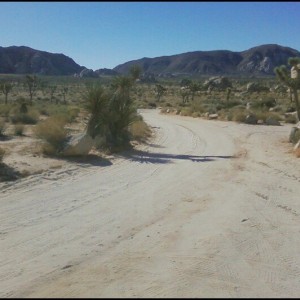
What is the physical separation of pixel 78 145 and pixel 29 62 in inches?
6176

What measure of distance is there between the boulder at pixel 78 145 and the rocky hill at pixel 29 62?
464 ft

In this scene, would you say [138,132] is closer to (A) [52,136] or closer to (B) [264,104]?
(A) [52,136]

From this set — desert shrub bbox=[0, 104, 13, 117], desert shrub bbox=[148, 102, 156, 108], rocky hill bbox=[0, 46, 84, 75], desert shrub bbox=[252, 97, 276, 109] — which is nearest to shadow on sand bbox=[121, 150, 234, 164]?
desert shrub bbox=[0, 104, 13, 117]

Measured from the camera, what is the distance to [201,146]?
20.1m

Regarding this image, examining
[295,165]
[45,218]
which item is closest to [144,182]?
[45,218]

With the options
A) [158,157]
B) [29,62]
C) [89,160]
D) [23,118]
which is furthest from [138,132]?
[29,62]

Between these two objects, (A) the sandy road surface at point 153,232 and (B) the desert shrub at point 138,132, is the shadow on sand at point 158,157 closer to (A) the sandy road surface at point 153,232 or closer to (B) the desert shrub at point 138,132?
(A) the sandy road surface at point 153,232

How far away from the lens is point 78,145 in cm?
1574

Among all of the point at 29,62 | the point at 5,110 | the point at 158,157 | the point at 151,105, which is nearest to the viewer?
the point at 158,157

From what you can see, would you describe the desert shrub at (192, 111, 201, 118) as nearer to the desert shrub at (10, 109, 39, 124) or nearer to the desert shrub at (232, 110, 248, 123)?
the desert shrub at (232, 110, 248, 123)

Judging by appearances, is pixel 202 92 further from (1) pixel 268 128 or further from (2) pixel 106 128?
(2) pixel 106 128

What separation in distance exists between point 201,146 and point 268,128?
9936mm

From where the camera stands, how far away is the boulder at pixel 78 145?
1566 centimetres

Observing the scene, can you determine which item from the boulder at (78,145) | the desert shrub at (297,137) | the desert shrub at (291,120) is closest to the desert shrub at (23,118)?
the boulder at (78,145)
